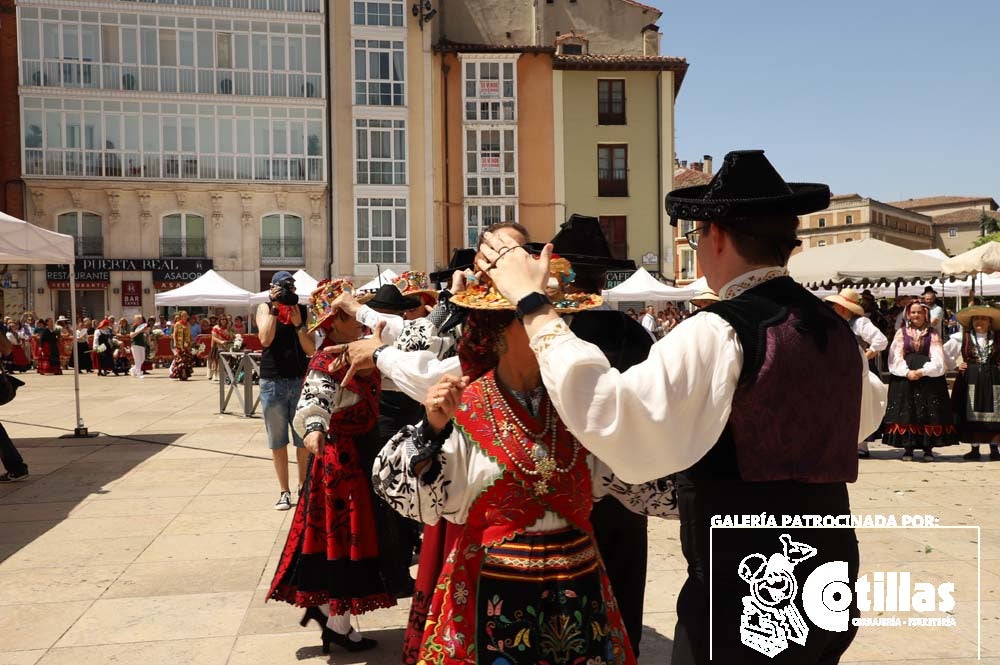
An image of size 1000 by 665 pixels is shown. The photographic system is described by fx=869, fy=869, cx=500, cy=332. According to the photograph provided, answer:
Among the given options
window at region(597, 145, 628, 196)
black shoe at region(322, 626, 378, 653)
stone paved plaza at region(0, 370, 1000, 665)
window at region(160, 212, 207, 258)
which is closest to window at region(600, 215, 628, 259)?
window at region(597, 145, 628, 196)

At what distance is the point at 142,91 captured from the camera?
→ 3278 centimetres

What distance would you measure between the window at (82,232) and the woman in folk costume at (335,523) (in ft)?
104

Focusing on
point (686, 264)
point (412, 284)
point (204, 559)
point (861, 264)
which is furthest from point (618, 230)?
point (204, 559)

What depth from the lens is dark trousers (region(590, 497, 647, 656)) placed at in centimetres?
322

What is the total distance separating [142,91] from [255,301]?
51.9ft

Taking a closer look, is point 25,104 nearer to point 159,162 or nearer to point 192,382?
point 159,162

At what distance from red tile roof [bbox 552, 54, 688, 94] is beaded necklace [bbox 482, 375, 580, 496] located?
1424 inches

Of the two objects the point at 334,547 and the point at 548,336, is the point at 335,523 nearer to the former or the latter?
the point at 334,547

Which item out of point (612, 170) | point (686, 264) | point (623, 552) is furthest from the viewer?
point (686, 264)

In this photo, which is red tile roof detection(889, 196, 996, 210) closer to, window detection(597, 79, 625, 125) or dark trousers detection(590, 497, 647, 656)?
window detection(597, 79, 625, 125)

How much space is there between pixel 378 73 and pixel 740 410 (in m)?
34.9

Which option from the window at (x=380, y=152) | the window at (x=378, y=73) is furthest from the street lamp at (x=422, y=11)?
the window at (x=380, y=152)

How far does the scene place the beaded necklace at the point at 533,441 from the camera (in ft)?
8.11

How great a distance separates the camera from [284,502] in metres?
7.59
